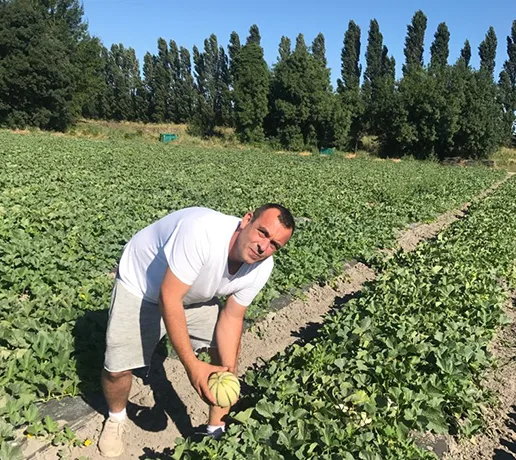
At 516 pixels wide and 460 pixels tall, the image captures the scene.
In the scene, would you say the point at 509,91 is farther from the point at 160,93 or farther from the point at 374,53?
the point at 160,93

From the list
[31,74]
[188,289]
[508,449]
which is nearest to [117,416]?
[188,289]

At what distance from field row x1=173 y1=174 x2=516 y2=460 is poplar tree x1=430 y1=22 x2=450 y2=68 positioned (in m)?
60.2

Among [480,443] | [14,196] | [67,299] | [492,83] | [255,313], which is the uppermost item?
[492,83]

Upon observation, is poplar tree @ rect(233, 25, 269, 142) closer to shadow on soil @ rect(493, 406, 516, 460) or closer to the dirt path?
the dirt path

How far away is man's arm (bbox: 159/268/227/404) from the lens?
256 cm

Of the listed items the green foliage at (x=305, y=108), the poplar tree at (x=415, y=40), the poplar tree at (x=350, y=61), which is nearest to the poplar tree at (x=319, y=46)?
the poplar tree at (x=350, y=61)

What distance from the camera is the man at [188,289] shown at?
257cm

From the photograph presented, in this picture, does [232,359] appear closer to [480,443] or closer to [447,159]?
[480,443]

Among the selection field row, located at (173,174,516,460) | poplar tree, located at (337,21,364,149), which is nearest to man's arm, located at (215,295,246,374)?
field row, located at (173,174,516,460)

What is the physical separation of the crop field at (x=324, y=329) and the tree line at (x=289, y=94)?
33234 millimetres

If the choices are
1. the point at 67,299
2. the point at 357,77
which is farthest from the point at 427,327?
the point at 357,77

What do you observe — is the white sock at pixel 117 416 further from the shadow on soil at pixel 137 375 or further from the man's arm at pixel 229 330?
the man's arm at pixel 229 330

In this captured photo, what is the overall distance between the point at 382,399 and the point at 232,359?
1.04 meters

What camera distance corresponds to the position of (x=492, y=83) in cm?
4584
